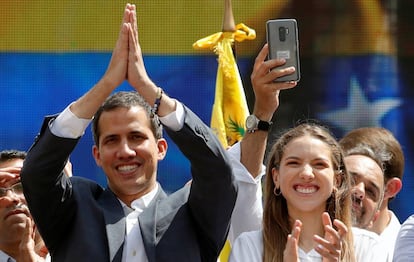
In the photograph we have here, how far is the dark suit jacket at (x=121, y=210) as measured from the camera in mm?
3348

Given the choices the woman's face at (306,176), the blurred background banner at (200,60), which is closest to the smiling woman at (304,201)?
the woman's face at (306,176)

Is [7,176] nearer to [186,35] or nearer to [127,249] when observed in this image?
[127,249]

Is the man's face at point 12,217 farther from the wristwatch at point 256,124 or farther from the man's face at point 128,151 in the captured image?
the wristwatch at point 256,124

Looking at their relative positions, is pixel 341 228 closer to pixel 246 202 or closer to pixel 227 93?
pixel 246 202

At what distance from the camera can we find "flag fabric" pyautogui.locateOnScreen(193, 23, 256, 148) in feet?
16.5

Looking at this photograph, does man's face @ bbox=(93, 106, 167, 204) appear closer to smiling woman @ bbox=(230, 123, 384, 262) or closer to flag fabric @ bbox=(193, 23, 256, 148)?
smiling woman @ bbox=(230, 123, 384, 262)

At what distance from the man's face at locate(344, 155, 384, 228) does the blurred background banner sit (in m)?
1.60

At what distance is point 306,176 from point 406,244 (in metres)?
0.45

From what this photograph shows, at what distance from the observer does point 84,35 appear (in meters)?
6.04

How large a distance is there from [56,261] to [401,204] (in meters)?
3.00

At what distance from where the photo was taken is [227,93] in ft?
17.0

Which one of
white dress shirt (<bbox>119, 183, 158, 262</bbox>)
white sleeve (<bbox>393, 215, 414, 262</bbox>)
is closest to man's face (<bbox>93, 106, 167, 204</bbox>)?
white dress shirt (<bbox>119, 183, 158, 262</bbox>)

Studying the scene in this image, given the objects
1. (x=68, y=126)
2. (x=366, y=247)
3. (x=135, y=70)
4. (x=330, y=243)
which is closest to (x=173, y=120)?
(x=135, y=70)

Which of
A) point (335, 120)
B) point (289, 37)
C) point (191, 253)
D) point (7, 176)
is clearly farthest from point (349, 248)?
point (335, 120)
